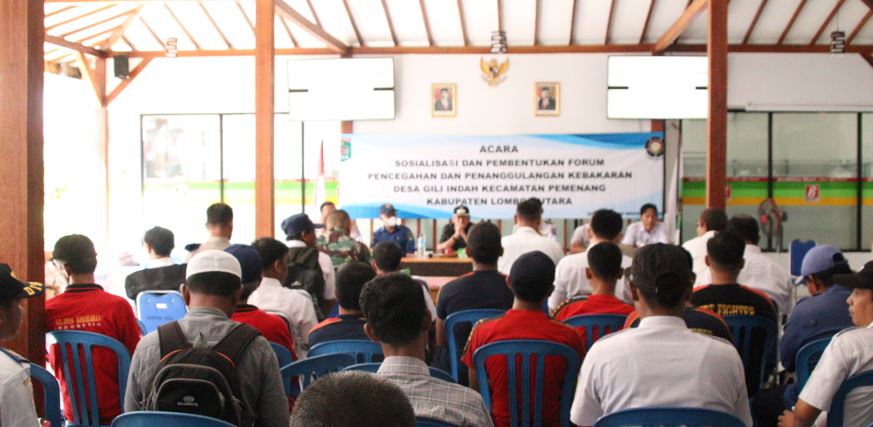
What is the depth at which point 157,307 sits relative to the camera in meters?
5.12

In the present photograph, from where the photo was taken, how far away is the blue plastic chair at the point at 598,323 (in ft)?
12.5

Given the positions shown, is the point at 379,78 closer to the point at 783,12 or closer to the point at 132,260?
the point at 132,260

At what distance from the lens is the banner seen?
11.1m

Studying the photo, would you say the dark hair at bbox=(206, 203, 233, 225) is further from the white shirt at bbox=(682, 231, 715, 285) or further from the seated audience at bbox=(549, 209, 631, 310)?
the white shirt at bbox=(682, 231, 715, 285)

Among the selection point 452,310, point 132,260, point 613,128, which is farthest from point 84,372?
point 613,128

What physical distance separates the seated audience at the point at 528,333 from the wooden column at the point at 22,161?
2.22m

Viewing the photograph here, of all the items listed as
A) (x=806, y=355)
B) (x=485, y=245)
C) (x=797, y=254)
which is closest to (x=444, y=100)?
(x=797, y=254)

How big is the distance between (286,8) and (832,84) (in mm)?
7821

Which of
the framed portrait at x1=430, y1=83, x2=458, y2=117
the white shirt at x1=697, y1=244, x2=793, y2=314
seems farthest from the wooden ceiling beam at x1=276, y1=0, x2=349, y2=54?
the white shirt at x1=697, y1=244, x2=793, y2=314

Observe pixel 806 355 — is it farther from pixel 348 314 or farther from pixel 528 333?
pixel 348 314

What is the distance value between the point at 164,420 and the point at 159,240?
12.5 ft

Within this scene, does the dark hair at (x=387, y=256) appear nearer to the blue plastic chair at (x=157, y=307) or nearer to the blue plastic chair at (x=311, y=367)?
the blue plastic chair at (x=157, y=307)

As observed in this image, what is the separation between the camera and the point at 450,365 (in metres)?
4.34

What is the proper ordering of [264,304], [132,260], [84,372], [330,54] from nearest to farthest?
[84,372] < [264,304] < [132,260] < [330,54]
